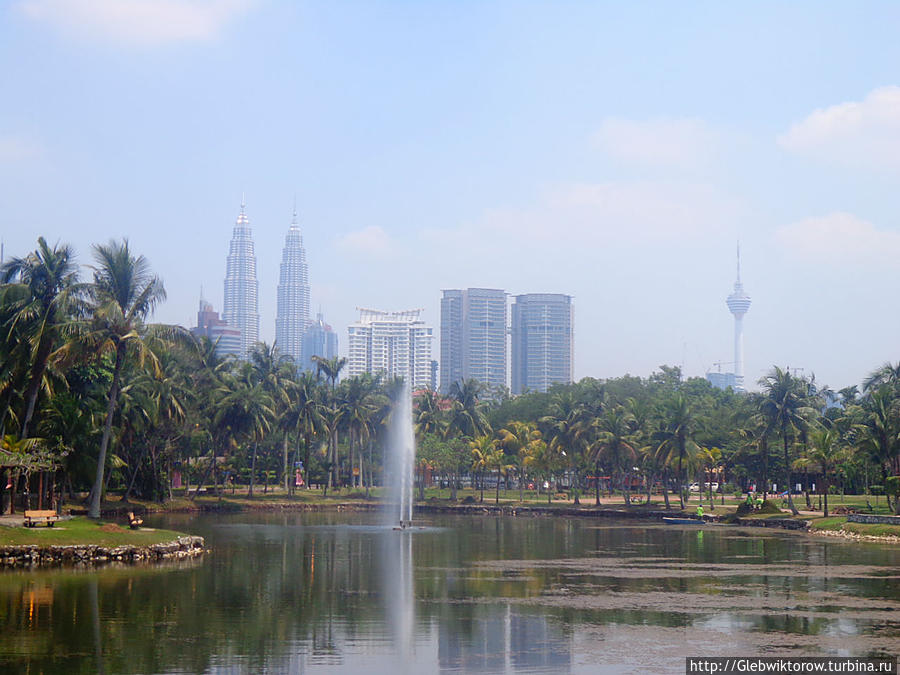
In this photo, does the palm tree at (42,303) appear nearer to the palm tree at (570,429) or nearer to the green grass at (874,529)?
Result: the green grass at (874,529)

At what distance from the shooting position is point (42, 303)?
57.4 m

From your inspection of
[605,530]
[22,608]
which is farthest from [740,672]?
[605,530]

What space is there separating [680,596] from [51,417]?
4321 centimetres

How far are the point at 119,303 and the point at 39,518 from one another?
12829 millimetres

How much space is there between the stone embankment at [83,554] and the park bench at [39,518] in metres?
4.71

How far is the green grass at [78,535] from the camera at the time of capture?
155 feet

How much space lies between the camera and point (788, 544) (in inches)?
2628

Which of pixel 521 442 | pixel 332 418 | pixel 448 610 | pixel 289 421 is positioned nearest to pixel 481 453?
pixel 521 442

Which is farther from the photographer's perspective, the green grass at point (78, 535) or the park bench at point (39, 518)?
the park bench at point (39, 518)

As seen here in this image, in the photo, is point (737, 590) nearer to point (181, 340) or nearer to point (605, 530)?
point (181, 340)

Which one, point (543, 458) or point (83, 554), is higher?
point (543, 458)

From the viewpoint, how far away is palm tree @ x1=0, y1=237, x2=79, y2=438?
182 ft

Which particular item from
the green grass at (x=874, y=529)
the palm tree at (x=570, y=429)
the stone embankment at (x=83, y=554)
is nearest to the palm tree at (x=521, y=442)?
the palm tree at (x=570, y=429)

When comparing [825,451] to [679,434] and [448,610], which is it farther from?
[448,610]
